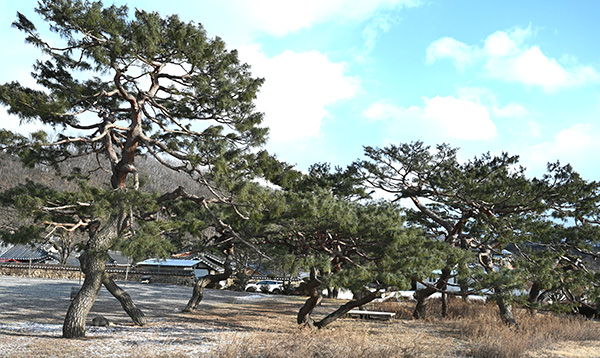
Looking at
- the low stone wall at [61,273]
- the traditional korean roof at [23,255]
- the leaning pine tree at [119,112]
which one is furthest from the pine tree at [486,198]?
the traditional korean roof at [23,255]

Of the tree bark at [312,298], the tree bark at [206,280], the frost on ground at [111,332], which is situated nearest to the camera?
the frost on ground at [111,332]

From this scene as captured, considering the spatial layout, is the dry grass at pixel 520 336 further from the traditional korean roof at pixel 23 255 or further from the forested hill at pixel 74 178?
the traditional korean roof at pixel 23 255

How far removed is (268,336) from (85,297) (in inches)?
152

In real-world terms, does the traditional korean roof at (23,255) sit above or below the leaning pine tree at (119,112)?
below

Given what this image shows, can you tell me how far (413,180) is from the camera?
12.9 meters

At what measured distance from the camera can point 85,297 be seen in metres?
8.16

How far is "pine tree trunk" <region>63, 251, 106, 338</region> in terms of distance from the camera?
312 inches

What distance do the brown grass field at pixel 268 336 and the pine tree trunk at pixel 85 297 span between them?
29 cm

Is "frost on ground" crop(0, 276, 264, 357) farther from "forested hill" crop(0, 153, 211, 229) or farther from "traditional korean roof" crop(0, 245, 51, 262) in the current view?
"traditional korean roof" crop(0, 245, 51, 262)

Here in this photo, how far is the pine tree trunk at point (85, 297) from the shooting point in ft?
26.0

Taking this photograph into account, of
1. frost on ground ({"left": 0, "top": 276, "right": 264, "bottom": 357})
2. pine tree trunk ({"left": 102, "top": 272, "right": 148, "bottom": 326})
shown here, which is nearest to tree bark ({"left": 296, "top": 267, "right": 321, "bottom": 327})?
frost on ground ({"left": 0, "top": 276, "right": 264, "bottom": 357})

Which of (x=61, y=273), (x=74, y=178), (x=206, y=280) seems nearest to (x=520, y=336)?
(x=206, y=280)

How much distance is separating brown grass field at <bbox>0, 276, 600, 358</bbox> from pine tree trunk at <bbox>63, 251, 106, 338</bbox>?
29 centimetres

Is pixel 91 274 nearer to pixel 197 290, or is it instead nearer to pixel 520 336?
pixel 197 290
